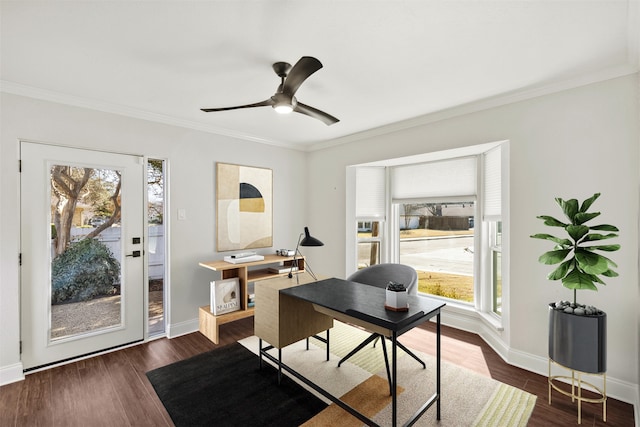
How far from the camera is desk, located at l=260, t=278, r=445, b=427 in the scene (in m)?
1.64

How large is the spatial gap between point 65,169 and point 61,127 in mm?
380

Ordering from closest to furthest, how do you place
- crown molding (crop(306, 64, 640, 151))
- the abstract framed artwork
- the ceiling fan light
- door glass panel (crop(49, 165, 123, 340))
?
1. the ceiling fan light
2. crown molding (crop(306, 64, 640, 151))
3. door glass panel (crop(49, 165, 123, 340))
4. the abstract framed artwork

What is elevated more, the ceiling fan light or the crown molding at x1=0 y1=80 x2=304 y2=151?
the crown molding at x1=0 y1=80 x2=304 y2=151

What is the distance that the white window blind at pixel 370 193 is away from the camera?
13.9 feet

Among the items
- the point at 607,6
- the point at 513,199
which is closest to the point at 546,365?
the point at 513,199

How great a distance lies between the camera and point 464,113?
9.86ft

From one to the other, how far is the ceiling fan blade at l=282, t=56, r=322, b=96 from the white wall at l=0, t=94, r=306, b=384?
1.99 meters

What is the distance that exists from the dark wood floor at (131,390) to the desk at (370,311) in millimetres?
890

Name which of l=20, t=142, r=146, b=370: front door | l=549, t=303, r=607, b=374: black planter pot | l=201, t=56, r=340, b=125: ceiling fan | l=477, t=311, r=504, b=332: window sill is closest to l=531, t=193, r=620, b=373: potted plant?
l=549, t=303, r=607, b=374: black planter pot

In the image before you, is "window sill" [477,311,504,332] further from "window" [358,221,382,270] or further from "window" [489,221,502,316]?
"window" [358,221,382,270]

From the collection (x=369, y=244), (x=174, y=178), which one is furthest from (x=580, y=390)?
(x=174, y=178)

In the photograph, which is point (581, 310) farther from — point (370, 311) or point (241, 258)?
point (241, 258)

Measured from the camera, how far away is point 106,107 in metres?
2.88

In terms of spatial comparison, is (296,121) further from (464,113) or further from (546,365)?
(546,365)
